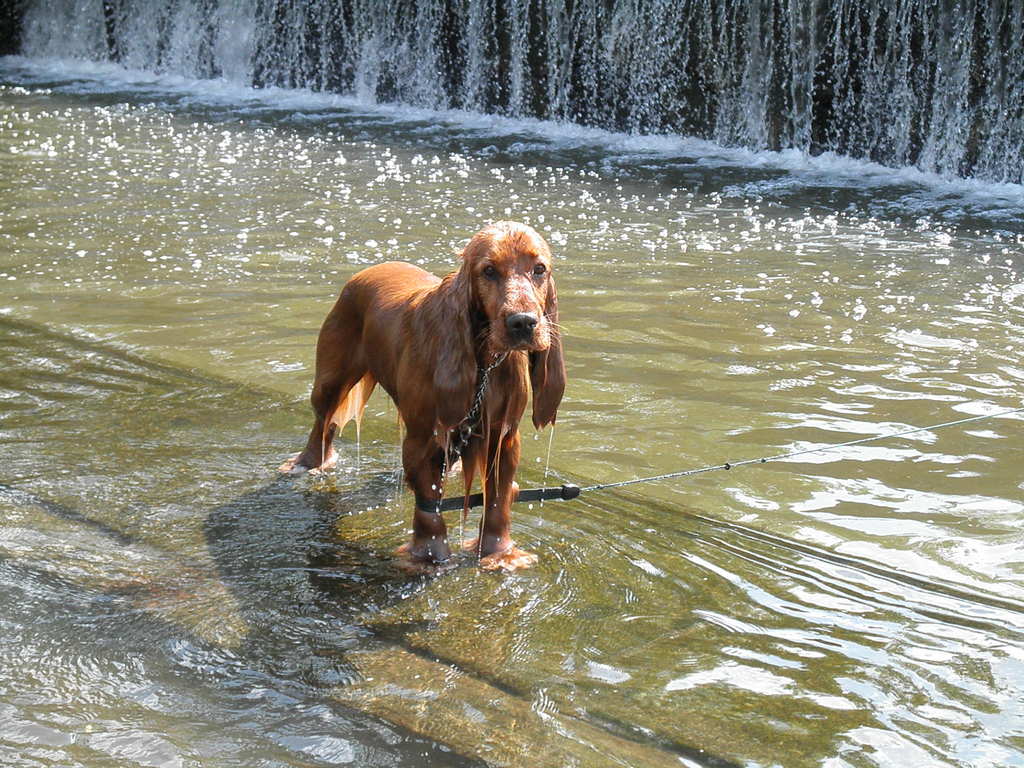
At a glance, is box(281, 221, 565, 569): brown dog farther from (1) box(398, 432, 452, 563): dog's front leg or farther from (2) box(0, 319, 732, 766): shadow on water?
(2) box(0, 319, 732, 766): shadow on water

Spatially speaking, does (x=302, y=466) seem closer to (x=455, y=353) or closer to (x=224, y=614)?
(x=224, y=614)

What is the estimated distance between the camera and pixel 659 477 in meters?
5.49

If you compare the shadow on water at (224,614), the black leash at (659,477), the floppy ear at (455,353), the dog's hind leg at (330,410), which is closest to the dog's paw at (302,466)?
the dog's hind leg at (330,410)

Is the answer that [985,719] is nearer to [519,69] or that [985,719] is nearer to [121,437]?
[121,437]

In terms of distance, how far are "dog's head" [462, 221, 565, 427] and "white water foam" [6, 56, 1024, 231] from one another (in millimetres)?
7635

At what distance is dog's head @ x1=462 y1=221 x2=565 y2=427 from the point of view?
3.94 m

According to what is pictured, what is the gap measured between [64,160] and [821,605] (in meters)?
11.2

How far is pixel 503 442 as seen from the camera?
454 cm

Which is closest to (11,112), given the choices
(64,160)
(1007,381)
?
(64,160)

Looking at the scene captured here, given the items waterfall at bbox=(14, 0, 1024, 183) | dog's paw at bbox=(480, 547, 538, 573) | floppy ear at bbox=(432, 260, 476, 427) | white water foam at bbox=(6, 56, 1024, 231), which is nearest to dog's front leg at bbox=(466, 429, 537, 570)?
dog's paw at bbox=(480, 547, 538, 573)

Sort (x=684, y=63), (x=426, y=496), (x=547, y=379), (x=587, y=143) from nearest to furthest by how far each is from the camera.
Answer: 1. (x=547, y=379)
2. (x=426, y=496)
3. (x=587, y=143)
4. (x=684, y=63)

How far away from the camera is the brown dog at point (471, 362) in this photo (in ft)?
13.2

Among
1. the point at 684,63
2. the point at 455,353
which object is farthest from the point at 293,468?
the point at 684,63

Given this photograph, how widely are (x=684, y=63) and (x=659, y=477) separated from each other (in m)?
10.9
